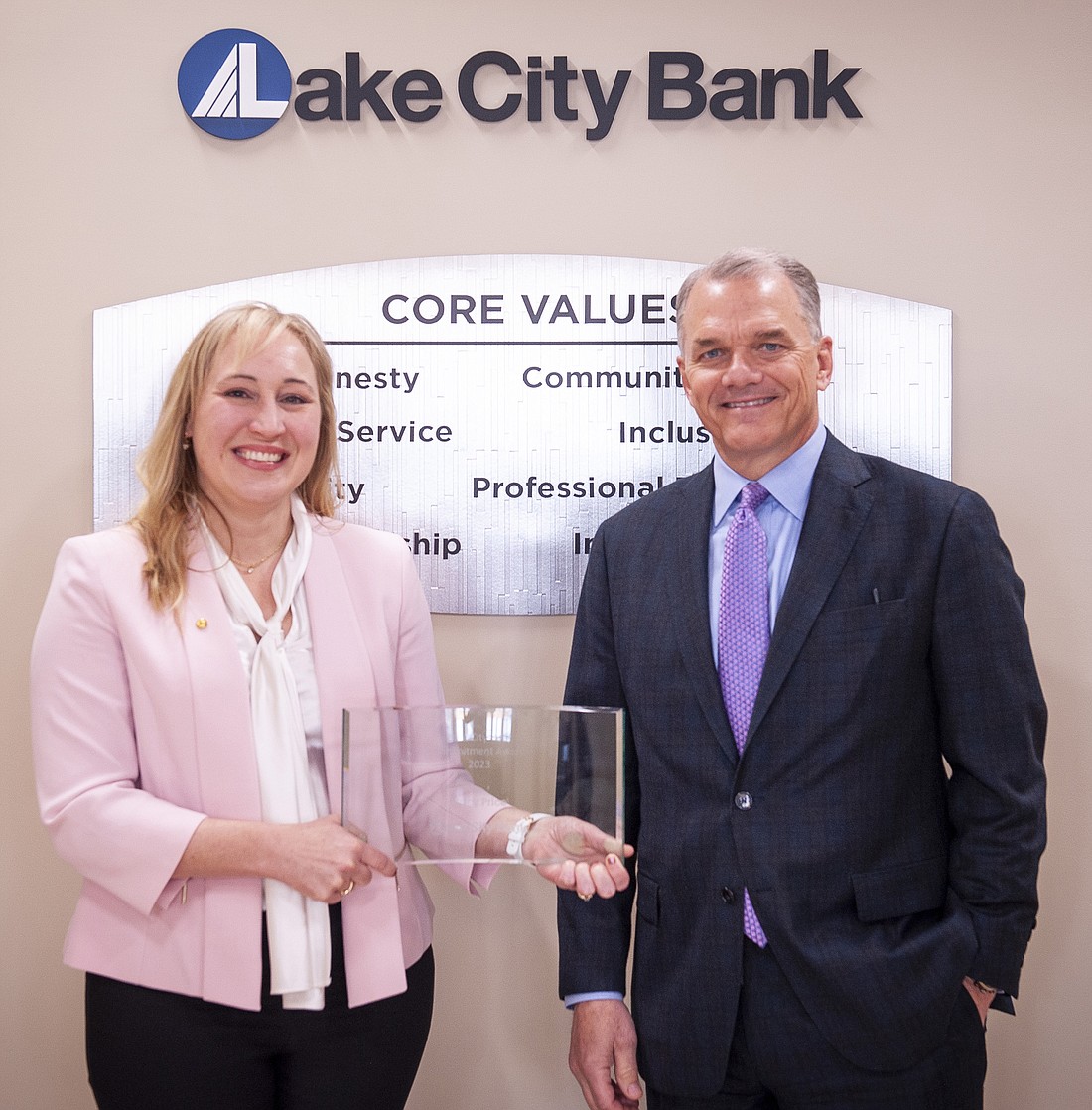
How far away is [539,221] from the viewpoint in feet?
8.02

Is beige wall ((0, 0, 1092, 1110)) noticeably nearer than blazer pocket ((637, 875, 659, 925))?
No

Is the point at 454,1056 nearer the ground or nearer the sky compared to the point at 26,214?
nearer the ground

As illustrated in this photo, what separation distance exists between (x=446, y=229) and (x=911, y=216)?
3.41 ft

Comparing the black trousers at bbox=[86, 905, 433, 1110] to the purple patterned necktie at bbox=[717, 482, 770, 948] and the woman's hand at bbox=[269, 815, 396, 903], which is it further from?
the purple patterned necktie at bbox=[717, 482, 770, 948]

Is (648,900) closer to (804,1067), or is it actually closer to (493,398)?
(804,1067)

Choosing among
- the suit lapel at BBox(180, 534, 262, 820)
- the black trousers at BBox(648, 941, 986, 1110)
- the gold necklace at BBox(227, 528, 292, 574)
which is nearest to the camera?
the black trousers at BBox(648, 941, 986, 1110)

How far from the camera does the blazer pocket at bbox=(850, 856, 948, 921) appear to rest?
1.67 m

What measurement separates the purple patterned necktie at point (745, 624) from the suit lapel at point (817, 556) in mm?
40

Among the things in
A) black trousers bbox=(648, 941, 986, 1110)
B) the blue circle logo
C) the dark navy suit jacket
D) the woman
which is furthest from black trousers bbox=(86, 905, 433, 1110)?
the blue circle logo

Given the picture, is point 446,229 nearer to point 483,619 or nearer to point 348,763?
point 483,619

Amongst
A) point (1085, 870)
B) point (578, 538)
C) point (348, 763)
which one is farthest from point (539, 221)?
point (1085, 870)

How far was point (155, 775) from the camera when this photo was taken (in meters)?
1.79

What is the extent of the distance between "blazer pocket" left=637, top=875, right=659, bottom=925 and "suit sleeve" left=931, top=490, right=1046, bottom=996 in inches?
18.7

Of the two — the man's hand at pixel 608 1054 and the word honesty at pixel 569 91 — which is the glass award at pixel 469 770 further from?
the word honesty at pixel 569 91
